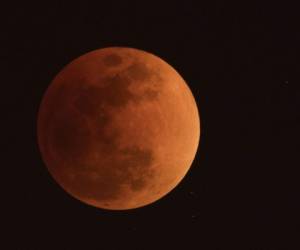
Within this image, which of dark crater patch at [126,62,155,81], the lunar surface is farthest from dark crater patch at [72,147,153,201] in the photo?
dark crater patch at [126,62,155,81]

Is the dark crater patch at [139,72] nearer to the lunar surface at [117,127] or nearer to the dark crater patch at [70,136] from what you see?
the lunar surface at [117,127]

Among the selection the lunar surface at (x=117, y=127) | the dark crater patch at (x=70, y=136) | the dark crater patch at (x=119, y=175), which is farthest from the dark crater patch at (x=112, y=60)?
the dark crater patch at (x=119, y=175)

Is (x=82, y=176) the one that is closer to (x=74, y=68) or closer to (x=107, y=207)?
(x=107, y=207)

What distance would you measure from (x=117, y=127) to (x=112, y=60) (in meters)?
1.36

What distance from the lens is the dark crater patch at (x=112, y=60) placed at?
872 cm

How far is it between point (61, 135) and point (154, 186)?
78.3 inches

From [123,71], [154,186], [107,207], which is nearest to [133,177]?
[154,186]

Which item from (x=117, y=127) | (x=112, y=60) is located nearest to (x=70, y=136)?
(x=117, y=127)

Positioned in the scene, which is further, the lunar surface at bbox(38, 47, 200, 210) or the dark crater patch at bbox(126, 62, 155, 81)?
the dark crater patch at bbox(126, 62, 155, 81)

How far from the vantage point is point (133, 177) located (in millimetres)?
8633

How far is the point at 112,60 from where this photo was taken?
8805 mm

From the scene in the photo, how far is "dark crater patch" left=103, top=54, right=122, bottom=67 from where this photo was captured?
872 cm

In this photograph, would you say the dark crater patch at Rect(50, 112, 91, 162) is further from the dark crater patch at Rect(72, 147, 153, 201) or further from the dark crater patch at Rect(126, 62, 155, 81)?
the dark crater patch at Rect(126, 62, 155, 81)

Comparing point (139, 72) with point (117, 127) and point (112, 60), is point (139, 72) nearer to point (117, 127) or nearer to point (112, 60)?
point (112, 60)
